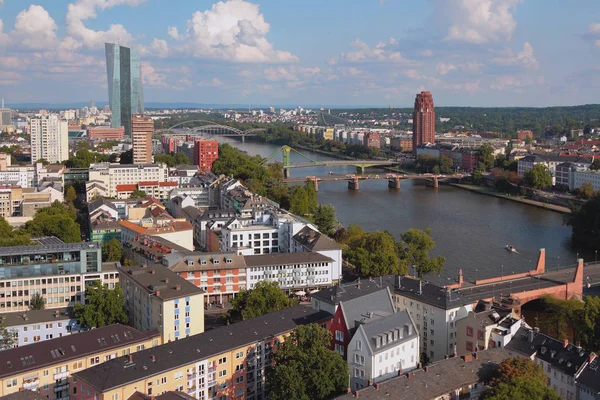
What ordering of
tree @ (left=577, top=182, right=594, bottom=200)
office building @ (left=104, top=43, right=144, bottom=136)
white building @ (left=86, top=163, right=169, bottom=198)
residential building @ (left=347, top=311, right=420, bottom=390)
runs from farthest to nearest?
office building @ (left=104, top=43, right=144, bottom=136) < white building @ (left=86, top=163, right=169, bottom=198) < tree @ (left=577, top=182, right=594, bottom=200) < residential building @ (left=347, top=311, right=420, bottom=390)

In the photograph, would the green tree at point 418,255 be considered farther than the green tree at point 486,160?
No

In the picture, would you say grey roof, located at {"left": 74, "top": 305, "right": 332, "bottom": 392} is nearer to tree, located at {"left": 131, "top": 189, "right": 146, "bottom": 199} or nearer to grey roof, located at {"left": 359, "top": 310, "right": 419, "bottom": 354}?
grey roof, located at {"left": 359, "top": 310, "right": 419, "bottom": 354}

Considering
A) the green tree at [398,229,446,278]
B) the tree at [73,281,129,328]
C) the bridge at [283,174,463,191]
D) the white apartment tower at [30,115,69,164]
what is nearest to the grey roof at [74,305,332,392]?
the tree at [73,281,129,328]

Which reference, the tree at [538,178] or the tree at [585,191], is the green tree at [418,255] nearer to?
the tree at [585,191]

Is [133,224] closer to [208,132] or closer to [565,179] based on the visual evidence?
[565,179]

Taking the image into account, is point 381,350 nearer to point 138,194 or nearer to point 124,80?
point 138,194

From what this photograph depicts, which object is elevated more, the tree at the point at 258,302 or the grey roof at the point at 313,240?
the grey roof at the point at 313,240

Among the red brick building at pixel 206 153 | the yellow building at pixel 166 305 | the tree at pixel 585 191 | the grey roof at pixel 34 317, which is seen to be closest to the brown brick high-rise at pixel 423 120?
the red brick building at pixel 206 153
